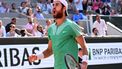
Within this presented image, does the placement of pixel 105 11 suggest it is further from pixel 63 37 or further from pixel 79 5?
pixel 63 37

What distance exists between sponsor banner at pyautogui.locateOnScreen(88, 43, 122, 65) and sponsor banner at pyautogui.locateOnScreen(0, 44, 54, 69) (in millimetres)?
1669

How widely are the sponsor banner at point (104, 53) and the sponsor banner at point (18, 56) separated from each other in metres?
1.67

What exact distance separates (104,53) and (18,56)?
10.8 ft

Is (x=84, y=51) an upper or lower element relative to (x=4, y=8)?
upper

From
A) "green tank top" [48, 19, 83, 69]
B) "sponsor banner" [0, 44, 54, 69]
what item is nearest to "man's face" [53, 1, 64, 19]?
"green tank top" [48, 19, 83, 69]

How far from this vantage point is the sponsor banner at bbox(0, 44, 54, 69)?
9898 millimetres

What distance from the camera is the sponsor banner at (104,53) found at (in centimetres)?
1191

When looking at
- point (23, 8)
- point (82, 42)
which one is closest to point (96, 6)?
point (23, 8)

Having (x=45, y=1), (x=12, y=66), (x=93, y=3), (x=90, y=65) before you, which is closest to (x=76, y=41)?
(x=12, y=66)

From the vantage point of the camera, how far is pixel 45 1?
18172mm

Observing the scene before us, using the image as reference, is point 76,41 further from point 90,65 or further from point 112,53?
point 112,53

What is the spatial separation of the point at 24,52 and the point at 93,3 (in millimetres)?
10728

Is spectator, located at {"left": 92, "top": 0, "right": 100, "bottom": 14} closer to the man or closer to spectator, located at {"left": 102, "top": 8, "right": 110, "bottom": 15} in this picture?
spectator, located at {"left": 102, "top": 8, "right": 110, "bottom": 15}

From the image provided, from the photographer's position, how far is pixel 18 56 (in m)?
10.2
